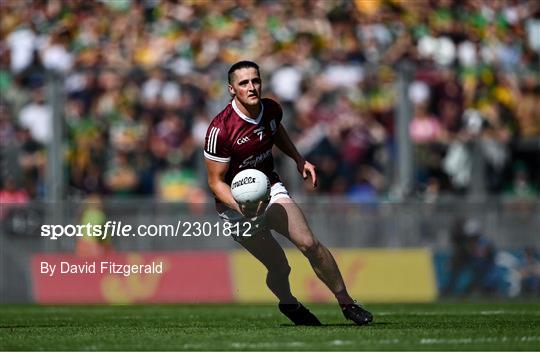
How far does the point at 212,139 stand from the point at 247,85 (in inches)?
22.0

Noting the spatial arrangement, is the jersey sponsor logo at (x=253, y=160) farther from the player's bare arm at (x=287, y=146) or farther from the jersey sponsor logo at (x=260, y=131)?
the player's bare arm at (x=287, y=146)

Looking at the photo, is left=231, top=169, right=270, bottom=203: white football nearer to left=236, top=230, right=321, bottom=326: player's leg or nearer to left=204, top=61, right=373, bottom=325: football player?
left=204, top=61, right=373, bottom=325: football player

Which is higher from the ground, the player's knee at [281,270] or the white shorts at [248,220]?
the white shorts at [248,220]

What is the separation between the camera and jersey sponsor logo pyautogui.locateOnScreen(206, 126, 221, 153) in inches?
418

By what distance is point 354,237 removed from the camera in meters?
18.8

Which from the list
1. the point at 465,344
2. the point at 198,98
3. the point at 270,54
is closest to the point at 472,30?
the point at 270,54

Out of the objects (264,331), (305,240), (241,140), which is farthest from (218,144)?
(264,331)

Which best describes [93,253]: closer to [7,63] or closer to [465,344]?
[7,63]

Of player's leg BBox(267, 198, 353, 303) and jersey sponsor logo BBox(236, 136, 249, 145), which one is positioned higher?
jersey sponsor logo BBox(236, 136, 249, 145)

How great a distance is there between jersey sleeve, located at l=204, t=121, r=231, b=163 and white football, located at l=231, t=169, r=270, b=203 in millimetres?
254

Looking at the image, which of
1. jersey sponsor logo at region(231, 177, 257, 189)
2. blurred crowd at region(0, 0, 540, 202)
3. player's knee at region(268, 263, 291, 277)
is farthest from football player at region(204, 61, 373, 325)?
blurred crowd at region(0, 0, 540, 202)

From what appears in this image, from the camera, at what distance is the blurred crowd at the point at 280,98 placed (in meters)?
18.9

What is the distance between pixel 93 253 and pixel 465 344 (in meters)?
9.99

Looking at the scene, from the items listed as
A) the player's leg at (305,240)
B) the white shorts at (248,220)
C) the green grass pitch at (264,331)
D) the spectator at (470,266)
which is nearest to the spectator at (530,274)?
the spectator at (470,266)
